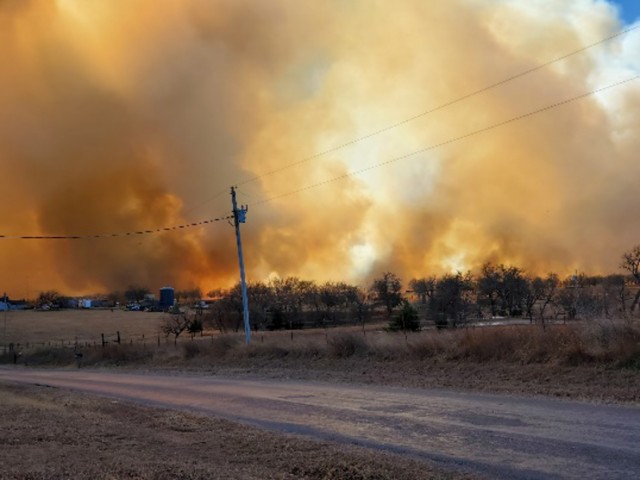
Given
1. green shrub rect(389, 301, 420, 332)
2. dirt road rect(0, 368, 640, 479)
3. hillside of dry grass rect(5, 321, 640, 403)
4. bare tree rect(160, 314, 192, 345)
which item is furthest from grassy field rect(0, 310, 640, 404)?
bare tree rect(160, 314, 192, 345)

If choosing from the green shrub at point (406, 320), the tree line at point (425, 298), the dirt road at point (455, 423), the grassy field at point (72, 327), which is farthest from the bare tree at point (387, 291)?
the dirt road at point (455, 423)

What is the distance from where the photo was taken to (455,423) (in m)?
10.6

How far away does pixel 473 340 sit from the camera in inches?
761

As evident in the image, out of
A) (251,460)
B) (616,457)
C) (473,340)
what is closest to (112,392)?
(473,340)

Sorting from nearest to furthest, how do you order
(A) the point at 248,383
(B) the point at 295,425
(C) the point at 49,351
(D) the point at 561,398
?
(B) the point at 295,425 < (D) the point at 561,398 < (A) the point at 248,383 < (C) the point at 49,351

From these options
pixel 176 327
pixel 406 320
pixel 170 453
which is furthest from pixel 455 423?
pixel 176 327

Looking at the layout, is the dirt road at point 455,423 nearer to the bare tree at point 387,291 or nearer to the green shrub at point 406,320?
the green shrub at point 406,320

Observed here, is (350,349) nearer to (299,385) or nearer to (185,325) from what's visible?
(299,385)

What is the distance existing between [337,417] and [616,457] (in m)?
5.53

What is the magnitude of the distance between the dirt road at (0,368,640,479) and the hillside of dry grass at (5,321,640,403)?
180 centimetres

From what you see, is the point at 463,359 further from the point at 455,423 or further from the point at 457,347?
the point at 455,423

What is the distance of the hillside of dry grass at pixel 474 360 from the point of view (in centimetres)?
1474

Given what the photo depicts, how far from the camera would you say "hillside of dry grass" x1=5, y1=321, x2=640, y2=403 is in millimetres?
14742

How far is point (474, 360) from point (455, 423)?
27.7ft
